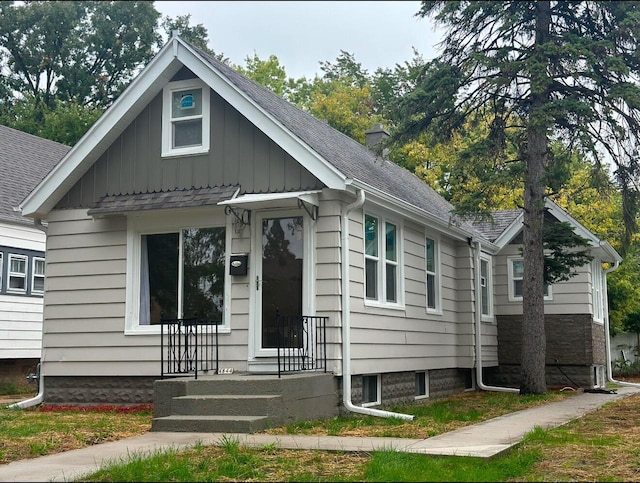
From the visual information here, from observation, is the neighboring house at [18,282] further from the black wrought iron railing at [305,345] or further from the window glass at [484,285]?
the window glass at [484,285]

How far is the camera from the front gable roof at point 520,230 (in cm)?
1801

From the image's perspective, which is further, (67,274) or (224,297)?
(67,274)

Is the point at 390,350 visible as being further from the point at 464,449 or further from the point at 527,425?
the point at 464,449

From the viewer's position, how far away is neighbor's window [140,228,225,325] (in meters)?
12.1

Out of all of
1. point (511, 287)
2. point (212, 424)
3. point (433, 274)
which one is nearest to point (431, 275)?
point (433, 274)

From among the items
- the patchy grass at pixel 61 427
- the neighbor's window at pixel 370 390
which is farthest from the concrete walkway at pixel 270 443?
the neighbor's window at pixel 370 390

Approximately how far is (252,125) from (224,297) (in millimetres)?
2538

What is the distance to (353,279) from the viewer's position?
1161 cm

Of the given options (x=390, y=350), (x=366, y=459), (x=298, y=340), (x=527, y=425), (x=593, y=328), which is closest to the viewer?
(x=366, y=459)

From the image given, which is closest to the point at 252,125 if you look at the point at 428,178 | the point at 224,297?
the point at 224,297

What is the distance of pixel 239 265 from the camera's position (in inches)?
462

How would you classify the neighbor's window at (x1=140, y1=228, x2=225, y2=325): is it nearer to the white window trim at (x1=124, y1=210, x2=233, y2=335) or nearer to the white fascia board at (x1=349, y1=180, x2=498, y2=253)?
the white window trim at (x1=124, y1=210, x2=233, y2=335)

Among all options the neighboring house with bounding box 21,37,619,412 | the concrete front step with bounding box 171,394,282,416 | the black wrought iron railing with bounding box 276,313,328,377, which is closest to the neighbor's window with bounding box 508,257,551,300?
the neighboring house with bounding box 21,37,619,412

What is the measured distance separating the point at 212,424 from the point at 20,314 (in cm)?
1069
